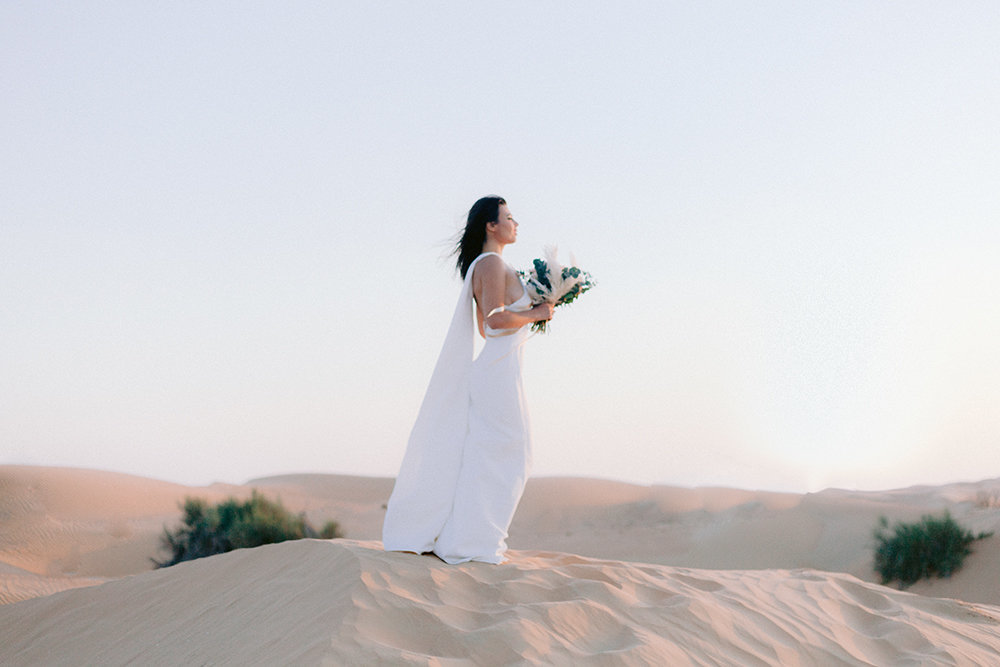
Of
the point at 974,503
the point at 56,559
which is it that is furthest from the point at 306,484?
the point at 974,503

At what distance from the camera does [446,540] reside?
222 inches

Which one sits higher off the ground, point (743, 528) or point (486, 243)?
point (486, 243)

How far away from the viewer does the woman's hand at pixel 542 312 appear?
6.05 metres

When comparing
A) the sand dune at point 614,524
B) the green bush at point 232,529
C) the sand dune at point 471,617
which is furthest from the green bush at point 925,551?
the green bush at point 232,529

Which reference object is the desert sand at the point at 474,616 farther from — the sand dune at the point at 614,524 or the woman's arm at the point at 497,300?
the sand dune at the point at 614,524

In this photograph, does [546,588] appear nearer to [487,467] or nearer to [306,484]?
[487,467]

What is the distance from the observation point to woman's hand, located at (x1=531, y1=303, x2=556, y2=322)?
19.8ft

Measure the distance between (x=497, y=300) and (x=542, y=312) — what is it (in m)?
0.33

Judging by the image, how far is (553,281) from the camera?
20.0ft

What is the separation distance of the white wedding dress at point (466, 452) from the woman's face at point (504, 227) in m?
0.27

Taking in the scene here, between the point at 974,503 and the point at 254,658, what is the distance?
47.0 ft

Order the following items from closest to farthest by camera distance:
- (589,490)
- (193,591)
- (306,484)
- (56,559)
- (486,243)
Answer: (193,591)
(486,243)
(56,559)
(589,490)
(306,484)

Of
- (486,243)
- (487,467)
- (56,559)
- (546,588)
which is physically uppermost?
(486,243)

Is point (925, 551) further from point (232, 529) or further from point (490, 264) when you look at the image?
point (232, 529)
